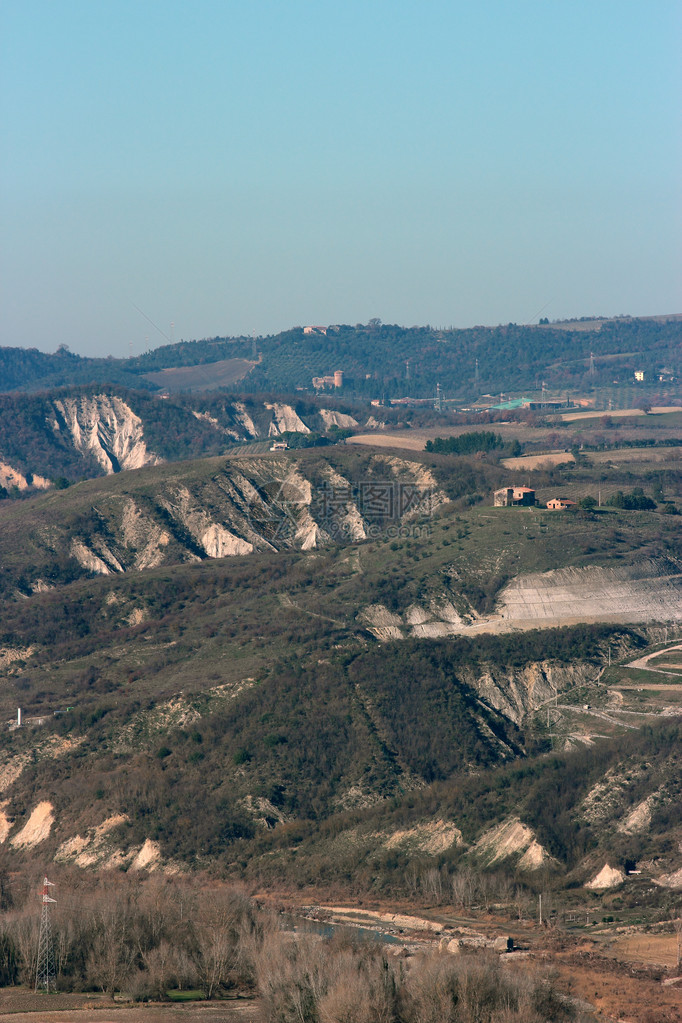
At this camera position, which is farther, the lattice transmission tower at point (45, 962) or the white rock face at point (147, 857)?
the white rock face at point (147, 857)

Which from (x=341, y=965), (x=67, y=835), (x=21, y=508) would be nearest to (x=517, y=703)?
(x=67, y=835)

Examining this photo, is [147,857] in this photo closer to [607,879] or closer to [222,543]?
[607,879]

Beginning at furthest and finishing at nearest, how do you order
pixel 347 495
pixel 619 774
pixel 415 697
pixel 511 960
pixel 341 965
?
pixel 347 495
pixel 415 697
pixel 619 774
pixel 511 960
pixel 341 965

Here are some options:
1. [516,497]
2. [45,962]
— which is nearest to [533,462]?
[516,497]

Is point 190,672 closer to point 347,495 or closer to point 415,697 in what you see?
point 415,697

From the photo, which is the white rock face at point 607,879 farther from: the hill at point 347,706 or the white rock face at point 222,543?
the white rock face at point 222,543

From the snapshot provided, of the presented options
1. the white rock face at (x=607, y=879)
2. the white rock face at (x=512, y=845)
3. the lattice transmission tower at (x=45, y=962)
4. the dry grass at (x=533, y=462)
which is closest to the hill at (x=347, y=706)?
the white rock face at (x=512, y=845)

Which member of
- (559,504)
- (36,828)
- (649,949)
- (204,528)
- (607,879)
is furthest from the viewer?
(204,528)
